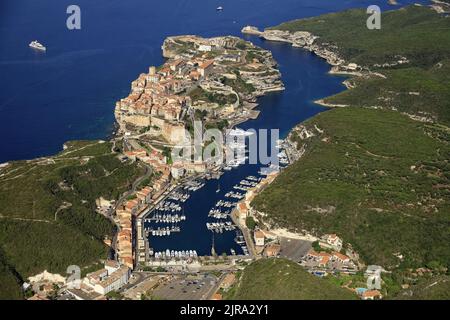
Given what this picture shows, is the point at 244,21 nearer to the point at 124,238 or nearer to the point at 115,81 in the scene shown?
the point at 115,81

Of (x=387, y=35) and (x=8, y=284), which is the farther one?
(x=387, y=35)

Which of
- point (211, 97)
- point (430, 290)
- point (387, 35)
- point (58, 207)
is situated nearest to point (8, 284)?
point (58, 207)

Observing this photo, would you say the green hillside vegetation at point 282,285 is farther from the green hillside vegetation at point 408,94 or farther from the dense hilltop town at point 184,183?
the green hillside vegetation at point 408,94

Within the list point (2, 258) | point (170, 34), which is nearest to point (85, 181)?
point (2, 258)

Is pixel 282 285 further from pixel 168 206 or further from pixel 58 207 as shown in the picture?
pixel 168 206

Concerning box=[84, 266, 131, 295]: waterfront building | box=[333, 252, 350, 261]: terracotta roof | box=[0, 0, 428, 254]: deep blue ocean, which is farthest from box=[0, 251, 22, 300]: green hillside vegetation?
box=[333, 252, 350, 261]: terracotta roof

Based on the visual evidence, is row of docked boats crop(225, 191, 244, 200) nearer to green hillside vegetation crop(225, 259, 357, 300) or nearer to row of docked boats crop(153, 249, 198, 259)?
row of docked boats crop(153, 249, 198, 259)
